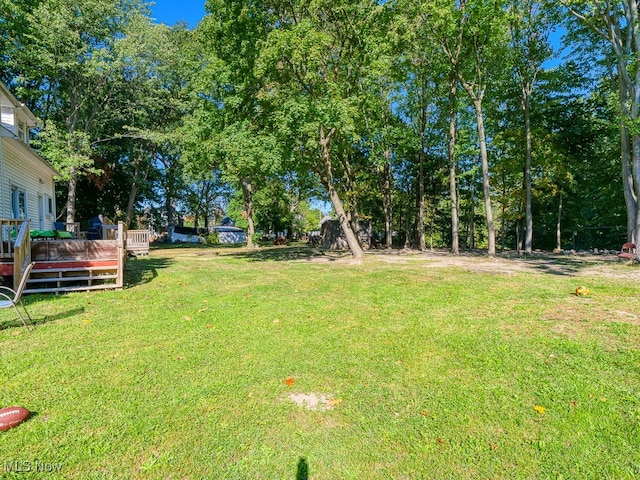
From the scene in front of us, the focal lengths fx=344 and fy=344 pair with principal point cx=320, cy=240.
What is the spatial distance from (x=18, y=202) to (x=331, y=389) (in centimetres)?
1441

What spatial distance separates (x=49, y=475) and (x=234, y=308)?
12.7 feet

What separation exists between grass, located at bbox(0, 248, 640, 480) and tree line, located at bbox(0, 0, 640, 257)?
8.75m

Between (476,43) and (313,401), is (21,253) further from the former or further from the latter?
(476,43)

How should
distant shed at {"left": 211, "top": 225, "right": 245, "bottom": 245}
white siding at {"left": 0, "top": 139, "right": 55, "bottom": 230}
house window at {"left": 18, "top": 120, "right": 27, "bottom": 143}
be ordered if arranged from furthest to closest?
distant shed at {"left": 211, "top": 225, "right": 245, "bottom": 245} → house window at {"left": 18, "top": 120, "right": 27, "bottom": 143} → white siding at {"left": 0, "top": 139, "right": 55, "bottom": 230}

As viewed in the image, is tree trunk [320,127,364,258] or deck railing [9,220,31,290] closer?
deck railing [9,220,31,290]

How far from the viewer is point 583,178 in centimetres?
2048

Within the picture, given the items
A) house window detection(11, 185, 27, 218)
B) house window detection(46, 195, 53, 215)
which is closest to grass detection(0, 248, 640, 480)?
house window detection(11, 185, 27, 218)

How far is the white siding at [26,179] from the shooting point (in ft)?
35.3

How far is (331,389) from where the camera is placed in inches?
122

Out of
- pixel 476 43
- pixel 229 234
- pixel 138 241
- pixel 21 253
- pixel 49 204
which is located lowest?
pixel 21 253

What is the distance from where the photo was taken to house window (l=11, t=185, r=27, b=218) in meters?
11.8

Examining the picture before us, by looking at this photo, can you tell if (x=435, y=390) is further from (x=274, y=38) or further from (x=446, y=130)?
(x=446, y=130)

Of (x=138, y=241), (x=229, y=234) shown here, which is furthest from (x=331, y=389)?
(x=229, y=234)

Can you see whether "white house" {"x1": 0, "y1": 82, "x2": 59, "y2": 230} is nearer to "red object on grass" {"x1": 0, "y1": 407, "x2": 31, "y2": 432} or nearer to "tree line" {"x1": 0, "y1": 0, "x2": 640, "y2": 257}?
"tree line" {"x1": 0, "y1": 0, "x2": 640, "y2": 257}
